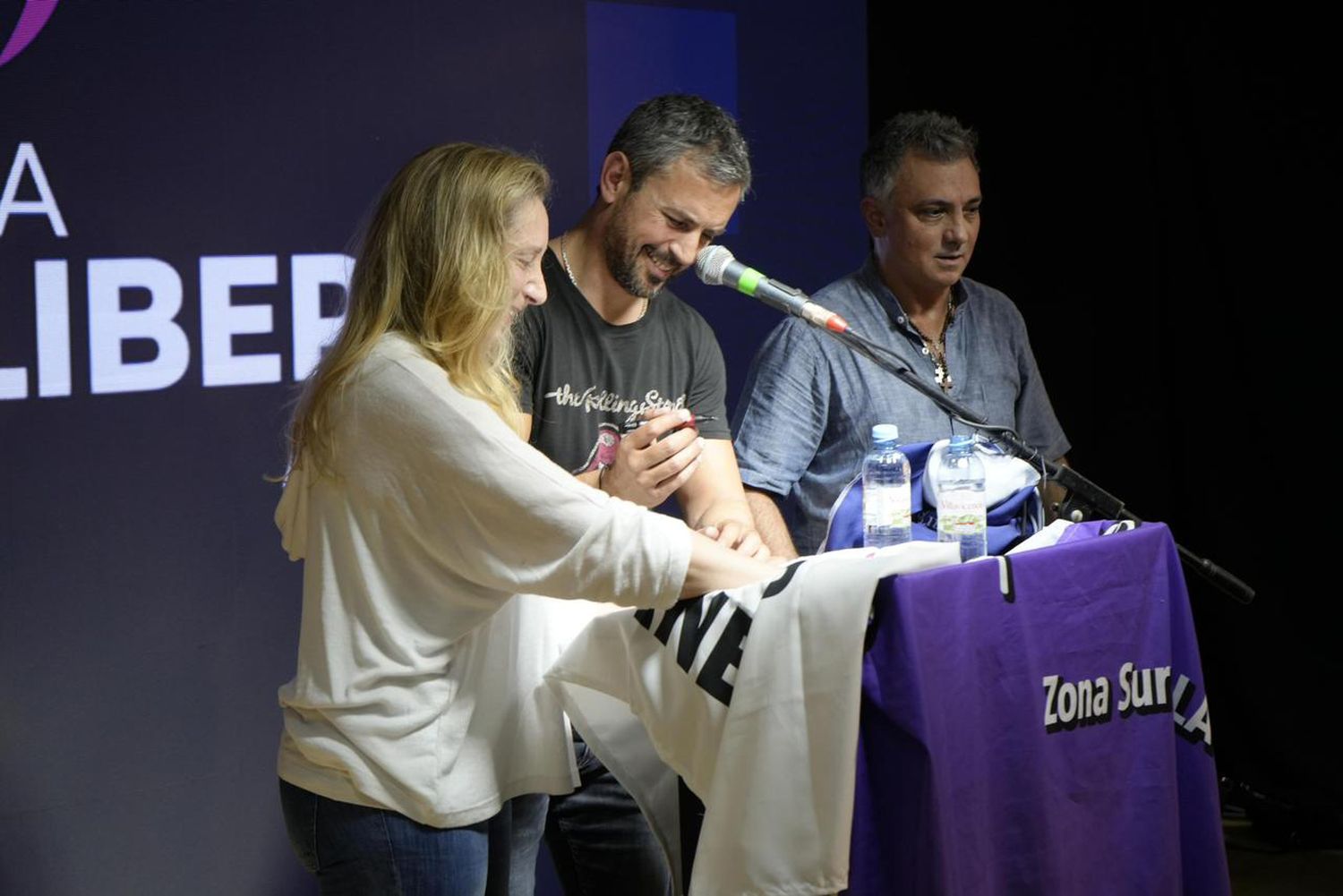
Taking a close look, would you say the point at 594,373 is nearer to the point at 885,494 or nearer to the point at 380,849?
the point at 885,494

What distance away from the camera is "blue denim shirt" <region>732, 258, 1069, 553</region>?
124 inches

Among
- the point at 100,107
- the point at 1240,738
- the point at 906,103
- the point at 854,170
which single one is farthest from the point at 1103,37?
the point at 100,107

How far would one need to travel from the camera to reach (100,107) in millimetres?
3072

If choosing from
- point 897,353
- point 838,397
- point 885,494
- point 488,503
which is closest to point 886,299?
point 897,353

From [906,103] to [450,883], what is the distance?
3125mm

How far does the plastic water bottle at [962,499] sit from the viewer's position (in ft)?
7.09

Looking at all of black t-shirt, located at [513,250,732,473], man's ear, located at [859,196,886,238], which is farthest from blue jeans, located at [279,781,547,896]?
man's ear, located at [859,196,886,238]

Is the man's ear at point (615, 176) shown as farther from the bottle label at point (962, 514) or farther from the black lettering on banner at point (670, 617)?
the black lettering on banner at point (670, 617)

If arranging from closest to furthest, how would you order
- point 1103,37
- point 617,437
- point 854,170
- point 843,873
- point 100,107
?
point 843,873
point 617,437
point 100,107
point 854,170
point 1103,37

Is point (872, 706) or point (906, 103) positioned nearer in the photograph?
point (872, 706)

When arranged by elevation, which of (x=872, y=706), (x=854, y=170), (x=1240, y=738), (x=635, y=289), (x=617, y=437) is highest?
(x=854, y=170)

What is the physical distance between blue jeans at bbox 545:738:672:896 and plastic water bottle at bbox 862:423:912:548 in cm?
53

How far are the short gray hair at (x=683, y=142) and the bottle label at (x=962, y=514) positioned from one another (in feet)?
2.79

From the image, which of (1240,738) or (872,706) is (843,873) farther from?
(1240,738)
